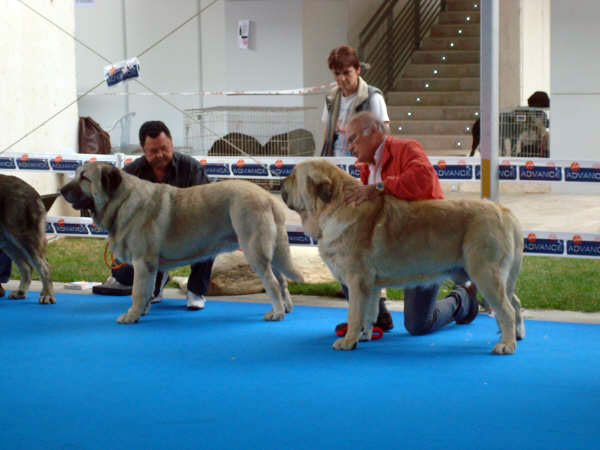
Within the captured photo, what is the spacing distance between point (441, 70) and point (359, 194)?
12165mm

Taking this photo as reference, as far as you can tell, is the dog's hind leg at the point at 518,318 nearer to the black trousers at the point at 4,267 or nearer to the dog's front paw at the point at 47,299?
the dog's front paw at the point at 47,299

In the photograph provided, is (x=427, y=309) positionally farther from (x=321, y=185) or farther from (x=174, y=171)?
(x=174, y=171)

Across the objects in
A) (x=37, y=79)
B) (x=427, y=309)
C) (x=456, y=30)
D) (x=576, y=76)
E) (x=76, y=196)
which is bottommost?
(x=427, y=309)

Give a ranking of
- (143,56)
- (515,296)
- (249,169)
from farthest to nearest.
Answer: (143,56) → (249,169) → (515,296)

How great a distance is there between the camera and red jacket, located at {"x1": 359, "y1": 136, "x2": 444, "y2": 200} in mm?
4613

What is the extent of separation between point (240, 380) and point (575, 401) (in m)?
1.64

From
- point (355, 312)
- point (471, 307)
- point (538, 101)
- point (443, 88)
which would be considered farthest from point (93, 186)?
point (443, 88)

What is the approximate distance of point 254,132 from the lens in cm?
1326

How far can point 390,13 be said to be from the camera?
16125mm

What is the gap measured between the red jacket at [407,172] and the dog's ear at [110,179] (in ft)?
6.29

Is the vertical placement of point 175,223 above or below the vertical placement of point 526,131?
below

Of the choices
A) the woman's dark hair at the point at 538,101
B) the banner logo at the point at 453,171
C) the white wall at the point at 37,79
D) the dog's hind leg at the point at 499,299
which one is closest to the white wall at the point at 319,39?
the woman's dark hair at the point at 538,101

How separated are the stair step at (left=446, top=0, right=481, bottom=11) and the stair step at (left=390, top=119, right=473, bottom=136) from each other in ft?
13.1

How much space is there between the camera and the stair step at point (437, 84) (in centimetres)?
1574
